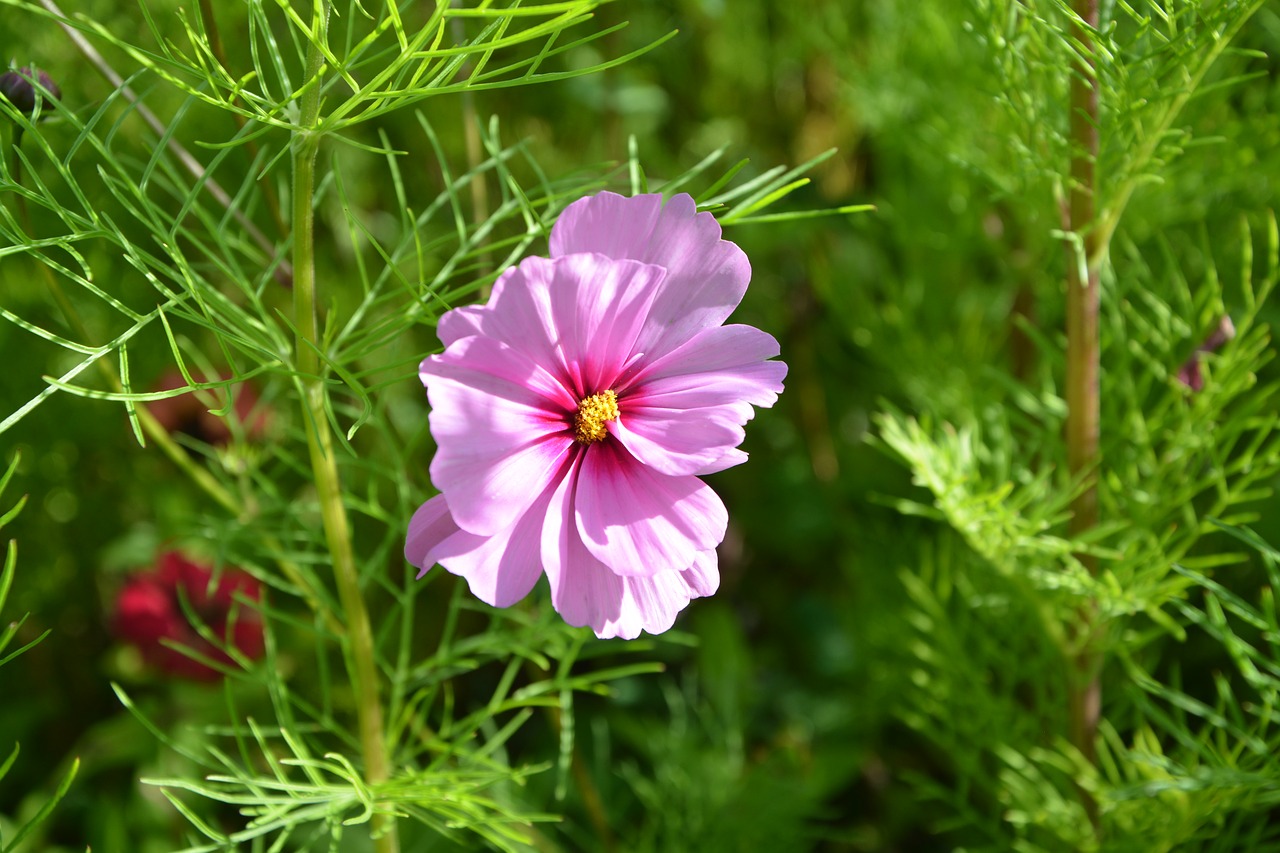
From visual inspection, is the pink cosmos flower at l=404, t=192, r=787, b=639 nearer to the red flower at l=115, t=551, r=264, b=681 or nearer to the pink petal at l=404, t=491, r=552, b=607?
the pink petal at l=404, t=491, r=552, b=607

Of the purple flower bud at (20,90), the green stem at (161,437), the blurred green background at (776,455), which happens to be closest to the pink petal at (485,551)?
the green stem at (161,437)

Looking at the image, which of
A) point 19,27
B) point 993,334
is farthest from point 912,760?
point 19,27

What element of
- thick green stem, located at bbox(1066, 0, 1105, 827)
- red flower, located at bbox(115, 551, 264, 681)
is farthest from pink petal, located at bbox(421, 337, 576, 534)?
red flower, located at bbox(115, 551, 264, 681)

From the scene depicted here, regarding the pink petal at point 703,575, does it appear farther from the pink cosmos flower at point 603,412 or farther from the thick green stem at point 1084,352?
the thick green stem at point 1084,352

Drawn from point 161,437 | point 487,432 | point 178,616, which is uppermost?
point 487,432

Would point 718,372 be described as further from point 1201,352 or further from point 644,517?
point 1201,352

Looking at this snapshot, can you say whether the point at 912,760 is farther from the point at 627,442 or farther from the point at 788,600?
the point at 627,442

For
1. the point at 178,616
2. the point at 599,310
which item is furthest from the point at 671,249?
the point at 178,616
